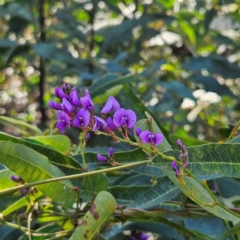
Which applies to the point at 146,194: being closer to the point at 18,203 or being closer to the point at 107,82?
the point at 18,203

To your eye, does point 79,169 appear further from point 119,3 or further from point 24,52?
point 119,3

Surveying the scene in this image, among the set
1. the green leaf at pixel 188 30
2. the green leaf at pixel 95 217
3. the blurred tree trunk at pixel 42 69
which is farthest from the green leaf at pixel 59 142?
the green leaf at pixel 188 30

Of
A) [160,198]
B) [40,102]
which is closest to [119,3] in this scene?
[40,102]

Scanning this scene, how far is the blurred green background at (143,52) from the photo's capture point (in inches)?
59.1

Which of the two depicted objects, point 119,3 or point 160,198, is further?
point 119,3

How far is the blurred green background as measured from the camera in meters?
1.50

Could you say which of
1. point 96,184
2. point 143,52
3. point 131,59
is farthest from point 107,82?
point 143,52

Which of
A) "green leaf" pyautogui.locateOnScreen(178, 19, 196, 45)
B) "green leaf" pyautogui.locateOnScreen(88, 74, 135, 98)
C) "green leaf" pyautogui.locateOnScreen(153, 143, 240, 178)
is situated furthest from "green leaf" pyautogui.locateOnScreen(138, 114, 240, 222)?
"green leaf" pyautogui.locateOnScreen(178, 19, 196, 45)

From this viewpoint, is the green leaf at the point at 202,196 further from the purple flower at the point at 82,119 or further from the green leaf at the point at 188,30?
the green leaf at the point at 188,30

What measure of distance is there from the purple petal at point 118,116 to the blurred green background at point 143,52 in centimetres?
79

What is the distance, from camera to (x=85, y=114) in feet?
1.69

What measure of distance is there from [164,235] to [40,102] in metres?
1.14

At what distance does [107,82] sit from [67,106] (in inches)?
13.3

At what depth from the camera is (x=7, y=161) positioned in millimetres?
494
